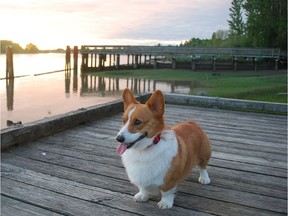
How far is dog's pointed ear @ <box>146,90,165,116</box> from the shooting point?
260cm

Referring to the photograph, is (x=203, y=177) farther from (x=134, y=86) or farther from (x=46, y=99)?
(x=134, y=86)

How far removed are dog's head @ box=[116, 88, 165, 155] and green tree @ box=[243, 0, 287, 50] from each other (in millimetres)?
35943

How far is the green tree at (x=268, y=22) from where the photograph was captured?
36.0 metres

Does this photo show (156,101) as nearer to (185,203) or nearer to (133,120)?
(133,120)

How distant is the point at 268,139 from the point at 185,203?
8.70 feet

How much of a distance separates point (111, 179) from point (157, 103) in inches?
45.1

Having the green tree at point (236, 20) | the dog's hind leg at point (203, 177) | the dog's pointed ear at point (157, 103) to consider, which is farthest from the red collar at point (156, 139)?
the green tree at point (236, 20)

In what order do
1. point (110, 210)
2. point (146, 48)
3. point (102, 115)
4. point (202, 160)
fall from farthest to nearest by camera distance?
1. point (146, 48)
2. point (102, 115)
3. point (202, 160)
4. point (110, 210)

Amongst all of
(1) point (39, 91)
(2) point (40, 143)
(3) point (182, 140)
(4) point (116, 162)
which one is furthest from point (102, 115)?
(1) point (39, 91)

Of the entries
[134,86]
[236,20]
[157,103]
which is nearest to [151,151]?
[157,103]

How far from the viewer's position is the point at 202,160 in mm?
3322

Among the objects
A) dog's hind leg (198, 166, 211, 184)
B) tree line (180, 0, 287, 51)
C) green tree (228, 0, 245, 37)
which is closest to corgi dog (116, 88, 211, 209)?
dog's hind leg (198, 166, 211, 184)

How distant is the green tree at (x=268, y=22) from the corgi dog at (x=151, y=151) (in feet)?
118

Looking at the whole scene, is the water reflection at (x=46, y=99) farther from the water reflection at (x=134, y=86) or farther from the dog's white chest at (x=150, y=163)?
the dog's white chest at (x=150, y=163)
